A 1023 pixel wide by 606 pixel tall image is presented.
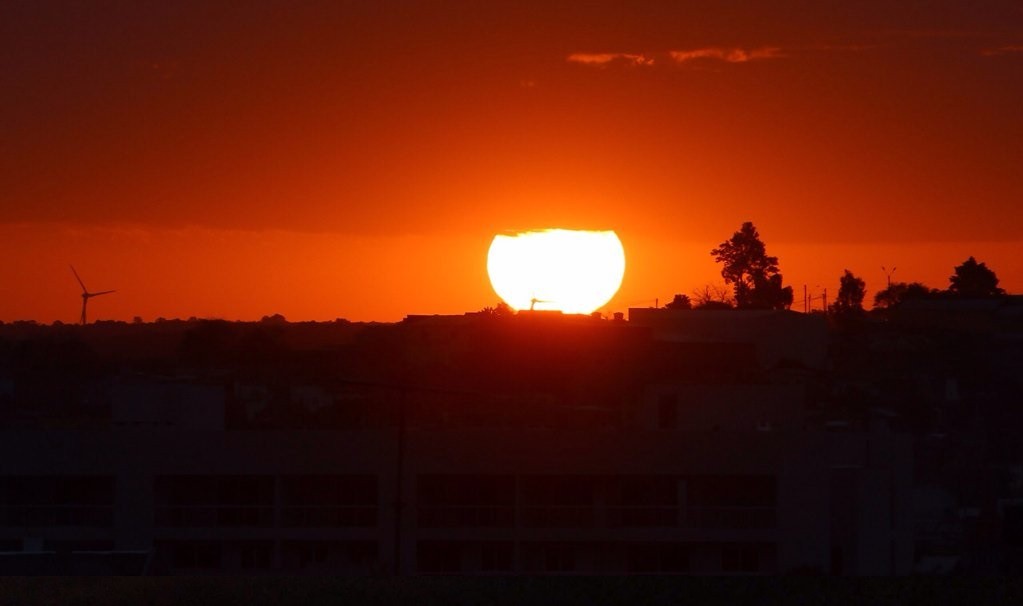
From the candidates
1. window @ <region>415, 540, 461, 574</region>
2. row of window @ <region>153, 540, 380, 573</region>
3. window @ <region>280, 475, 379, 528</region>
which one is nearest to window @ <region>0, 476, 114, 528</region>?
row of window @ <region>153, 540, 380, 573</region>

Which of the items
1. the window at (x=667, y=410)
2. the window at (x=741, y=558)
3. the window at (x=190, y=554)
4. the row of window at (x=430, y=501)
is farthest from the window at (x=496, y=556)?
the window at (x=667, y=410)

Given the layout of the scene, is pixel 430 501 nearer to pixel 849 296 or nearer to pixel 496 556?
pixel 496 556

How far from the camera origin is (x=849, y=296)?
338 ft

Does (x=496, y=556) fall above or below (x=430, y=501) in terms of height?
below

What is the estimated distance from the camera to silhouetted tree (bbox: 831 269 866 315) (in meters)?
102

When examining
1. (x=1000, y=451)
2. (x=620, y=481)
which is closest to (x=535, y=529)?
(x=620, y=481)

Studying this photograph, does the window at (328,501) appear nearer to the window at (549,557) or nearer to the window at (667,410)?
the window at (549,557)

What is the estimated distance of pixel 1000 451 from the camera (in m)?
72.8

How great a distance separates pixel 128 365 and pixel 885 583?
8800 cm

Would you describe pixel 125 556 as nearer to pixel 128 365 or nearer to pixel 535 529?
pixel 535 529

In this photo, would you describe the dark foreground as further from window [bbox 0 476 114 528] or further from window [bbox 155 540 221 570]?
window [bbox 0 476 114 528]

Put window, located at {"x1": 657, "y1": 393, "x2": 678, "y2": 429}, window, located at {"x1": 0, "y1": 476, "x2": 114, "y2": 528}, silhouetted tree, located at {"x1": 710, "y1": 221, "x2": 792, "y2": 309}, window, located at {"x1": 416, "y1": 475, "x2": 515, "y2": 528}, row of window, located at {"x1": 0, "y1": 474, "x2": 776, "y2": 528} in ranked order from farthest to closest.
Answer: silhouetted tree, located at {"x1": 710, "y1": 221, "x2": 792, "y2": 309}, window, located at {"x1": 657, "y1": 393, "x2": 678, "y2": 429}, window, located at {"x1": 0, "y1": 476, "x2": 114, "y2": 528}, row of window, located at {"x1": 0, "y1": 474, "x2": 776, "y2": 528}, window, located at {"x1": 416, "y1": 475, "x2": 515, "y2": 528}

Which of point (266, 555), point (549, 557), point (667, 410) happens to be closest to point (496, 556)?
point (549, 557)

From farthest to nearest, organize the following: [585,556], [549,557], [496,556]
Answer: [585,556] → [549,557] → [496,556]
